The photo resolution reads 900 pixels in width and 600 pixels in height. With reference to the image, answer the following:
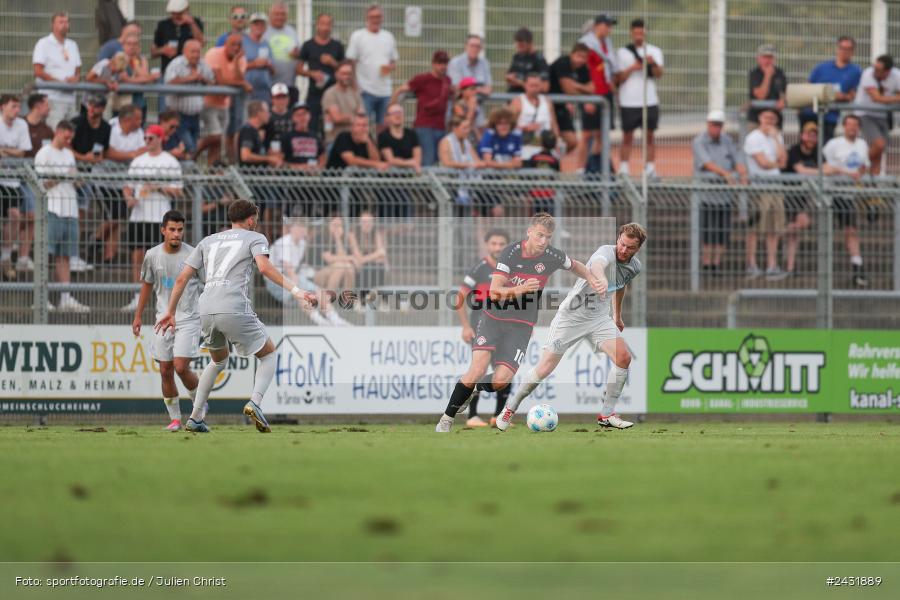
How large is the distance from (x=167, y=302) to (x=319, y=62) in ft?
21.1

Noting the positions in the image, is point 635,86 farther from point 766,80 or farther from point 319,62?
point 319,62

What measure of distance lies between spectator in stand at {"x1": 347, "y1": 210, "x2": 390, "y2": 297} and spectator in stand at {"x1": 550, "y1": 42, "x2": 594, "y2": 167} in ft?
14.6

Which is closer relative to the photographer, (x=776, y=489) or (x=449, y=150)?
(x=776, y=489)

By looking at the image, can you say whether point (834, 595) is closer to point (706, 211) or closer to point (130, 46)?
point (706, 211)

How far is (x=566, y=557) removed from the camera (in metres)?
5.38

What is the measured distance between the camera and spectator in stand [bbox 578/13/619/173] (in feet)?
69.7

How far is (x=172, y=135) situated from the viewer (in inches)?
743

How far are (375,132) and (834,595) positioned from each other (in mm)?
16345

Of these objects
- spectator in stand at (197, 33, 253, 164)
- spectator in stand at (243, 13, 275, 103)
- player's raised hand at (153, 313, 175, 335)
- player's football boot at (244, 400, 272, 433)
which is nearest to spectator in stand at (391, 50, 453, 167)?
spectator in stand at (243, 13, 275, 103)

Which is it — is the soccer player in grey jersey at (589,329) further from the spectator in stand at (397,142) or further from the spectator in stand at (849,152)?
the spectator in stand at (849,152)

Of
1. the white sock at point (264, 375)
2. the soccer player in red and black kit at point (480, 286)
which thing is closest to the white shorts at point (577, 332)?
the soccer player in red and black kit at point (480, 286)

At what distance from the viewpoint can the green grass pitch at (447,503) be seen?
18.2 feet

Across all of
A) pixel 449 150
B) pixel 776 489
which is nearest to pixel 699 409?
pixel 449 150

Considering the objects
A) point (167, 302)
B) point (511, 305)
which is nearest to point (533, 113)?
point (511, 305)
